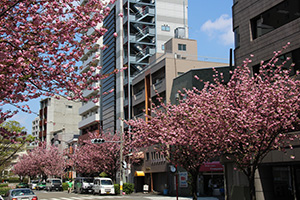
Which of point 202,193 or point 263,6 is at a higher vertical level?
point 263,6

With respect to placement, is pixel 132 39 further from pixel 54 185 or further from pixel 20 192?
pixel 20 192

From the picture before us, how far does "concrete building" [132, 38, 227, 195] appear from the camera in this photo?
144ft

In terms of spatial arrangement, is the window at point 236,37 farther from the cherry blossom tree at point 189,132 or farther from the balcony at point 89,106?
the balcony at point 89,106

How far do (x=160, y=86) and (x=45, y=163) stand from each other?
43615 mm

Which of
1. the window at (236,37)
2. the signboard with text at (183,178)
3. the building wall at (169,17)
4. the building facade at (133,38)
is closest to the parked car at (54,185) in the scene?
the building facade at (133,38)

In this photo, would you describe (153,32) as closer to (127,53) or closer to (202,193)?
(127,53)

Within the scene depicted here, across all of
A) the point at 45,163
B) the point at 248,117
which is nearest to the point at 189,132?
the point at 248,117

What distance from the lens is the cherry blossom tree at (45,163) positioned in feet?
250

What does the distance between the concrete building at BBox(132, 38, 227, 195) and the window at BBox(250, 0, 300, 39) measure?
1482 centimetres

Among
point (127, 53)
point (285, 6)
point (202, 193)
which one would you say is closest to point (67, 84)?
point (285, 6)

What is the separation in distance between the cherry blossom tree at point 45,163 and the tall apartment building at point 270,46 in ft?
183

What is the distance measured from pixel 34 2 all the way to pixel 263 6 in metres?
18.1

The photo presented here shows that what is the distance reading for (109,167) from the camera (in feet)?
153

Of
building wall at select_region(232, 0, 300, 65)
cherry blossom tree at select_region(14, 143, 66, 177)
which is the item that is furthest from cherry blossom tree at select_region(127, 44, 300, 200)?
cherry blossom tree at select_region(14, 143, 66, 177)
